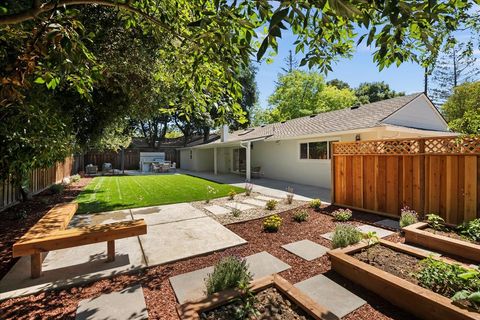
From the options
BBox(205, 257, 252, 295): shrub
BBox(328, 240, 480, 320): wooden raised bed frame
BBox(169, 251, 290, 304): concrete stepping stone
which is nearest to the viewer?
BBox(328, 240, 480, 320): wooden raised bed frame

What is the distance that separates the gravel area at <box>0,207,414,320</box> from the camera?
8.22ft

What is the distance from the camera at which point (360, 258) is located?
335 centimetres

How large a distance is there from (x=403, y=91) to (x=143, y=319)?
42.4m

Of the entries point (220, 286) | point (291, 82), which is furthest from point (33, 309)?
point (291, 82)

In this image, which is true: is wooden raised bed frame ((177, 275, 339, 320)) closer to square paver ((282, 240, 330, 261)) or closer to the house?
square paver ((282, 240, 330, 261))

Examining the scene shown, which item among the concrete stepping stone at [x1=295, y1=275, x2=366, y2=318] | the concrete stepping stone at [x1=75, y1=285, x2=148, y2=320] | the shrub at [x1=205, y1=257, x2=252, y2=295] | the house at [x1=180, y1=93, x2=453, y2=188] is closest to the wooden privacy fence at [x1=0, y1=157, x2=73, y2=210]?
the concrete stepping stone at [x1=75, y1=285, x2=148, y2=320]

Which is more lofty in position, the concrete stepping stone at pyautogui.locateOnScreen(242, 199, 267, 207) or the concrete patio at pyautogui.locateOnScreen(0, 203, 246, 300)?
the concrete stepping stone at pyautogui.locateOnScreen(242, 199, 267, 207)

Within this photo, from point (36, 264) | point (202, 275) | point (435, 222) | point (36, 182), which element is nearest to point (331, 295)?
point (202, 275)

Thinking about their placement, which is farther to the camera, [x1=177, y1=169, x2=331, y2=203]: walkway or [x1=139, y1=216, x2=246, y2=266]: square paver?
[x1=177, y1=169, x2=331, y2=203]: walkway

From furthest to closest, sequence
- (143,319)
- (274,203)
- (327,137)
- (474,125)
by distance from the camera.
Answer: (327,137) < (274,203) < (474,125) < (143,319)

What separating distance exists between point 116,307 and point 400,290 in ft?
10.0

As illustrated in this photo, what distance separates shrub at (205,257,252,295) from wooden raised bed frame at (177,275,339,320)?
0.32ft

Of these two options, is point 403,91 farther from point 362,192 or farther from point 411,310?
point 411,310

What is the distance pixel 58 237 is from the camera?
125 inches
